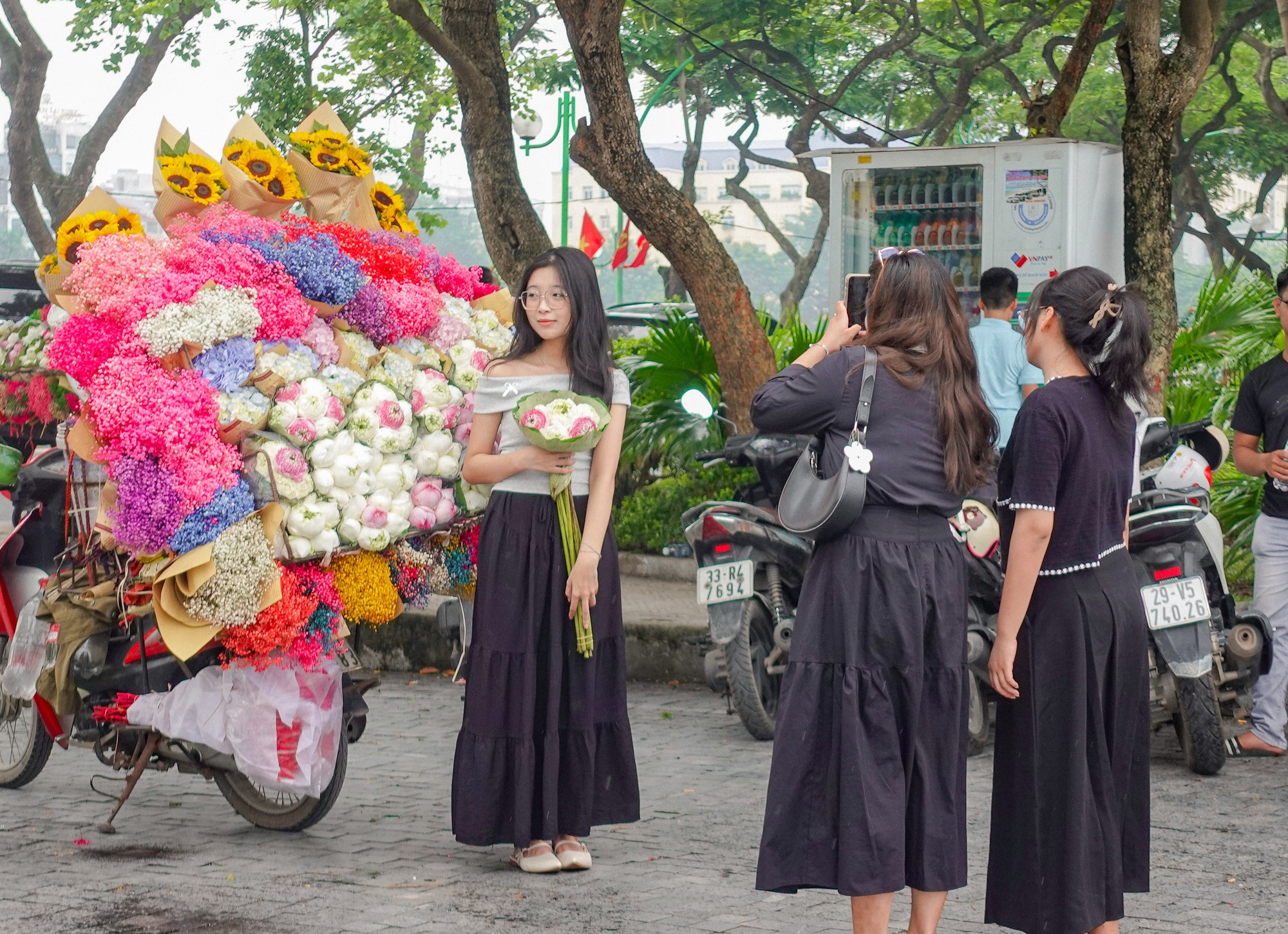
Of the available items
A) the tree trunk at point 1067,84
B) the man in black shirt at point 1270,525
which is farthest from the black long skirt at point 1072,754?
the tree trunk at point 1067,84

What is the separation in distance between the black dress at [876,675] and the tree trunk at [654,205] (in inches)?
165

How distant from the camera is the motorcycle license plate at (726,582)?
617 centimetres

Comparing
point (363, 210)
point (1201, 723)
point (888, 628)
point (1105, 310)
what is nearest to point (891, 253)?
point (1105, 310)

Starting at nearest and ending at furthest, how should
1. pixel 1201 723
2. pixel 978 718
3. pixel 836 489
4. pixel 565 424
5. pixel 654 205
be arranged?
pixel 836 489 → pixel 565 424 → pixel 1201 723 → pixel 978 718 → pixel 654 205

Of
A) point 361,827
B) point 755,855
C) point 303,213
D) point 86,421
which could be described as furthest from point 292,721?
point 303,213

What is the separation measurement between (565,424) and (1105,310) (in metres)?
1.54

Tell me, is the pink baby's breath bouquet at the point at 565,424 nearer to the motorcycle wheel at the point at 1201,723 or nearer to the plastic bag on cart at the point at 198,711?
the plastic bag on cart at the point at 198,711

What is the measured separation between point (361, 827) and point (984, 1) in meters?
18.5

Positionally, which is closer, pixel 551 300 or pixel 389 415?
pixel 551 300

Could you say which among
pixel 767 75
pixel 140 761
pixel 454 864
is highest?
pixel 767 75

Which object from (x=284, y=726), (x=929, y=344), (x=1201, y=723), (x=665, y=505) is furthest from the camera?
(x=665, y=505)

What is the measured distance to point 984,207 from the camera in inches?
374

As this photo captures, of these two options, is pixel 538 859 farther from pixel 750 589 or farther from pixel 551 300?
pixel 750 589

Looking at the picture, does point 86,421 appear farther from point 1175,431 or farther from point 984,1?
point 984,1
